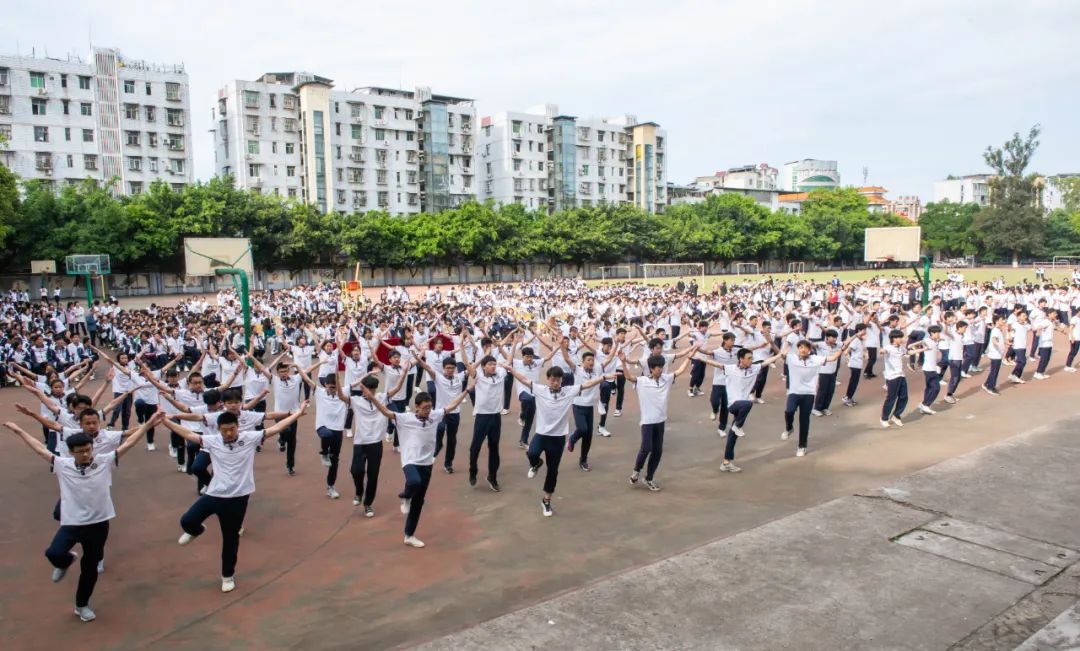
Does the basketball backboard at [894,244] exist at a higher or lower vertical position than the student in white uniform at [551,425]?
higher

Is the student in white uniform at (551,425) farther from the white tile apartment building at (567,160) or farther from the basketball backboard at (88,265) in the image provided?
the white tile apartment building at (567,160)

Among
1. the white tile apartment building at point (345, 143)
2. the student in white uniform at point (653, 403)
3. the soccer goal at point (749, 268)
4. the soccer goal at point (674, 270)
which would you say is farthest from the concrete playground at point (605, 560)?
the soccer goal at point (749, 268)

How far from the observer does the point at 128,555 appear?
6605 mm

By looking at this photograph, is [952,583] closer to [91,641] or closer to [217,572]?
[217,572]

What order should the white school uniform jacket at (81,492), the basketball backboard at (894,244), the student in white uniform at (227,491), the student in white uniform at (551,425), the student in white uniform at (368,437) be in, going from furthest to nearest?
1. the basketball backboard at (894,244)
2. the student in white uniform at (551,425)
3. the student in white uniform at (368,437)
4. the student in white uniform at (227,491)
5. the white school uniform jacket at (81,492)

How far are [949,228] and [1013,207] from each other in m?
7.40

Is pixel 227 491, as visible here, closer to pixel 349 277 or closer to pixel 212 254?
pixel 212 254

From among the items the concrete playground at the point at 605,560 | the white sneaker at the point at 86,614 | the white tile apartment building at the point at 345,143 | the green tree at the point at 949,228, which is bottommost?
the concrete playground at the point at 605,560

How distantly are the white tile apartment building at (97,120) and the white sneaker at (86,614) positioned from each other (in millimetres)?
51272

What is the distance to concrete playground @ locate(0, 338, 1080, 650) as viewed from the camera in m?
5.16

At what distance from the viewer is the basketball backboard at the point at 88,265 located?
94.7ft

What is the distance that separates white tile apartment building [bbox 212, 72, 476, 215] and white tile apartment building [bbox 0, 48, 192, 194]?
164 inches

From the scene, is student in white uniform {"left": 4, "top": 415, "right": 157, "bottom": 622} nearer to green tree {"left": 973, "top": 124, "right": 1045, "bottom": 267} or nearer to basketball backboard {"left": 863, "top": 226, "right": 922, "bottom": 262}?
basketball backboard {"left": 863, "top": 226, "right": 922, "bottom": 262}

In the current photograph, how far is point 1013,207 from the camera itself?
71500 mm
